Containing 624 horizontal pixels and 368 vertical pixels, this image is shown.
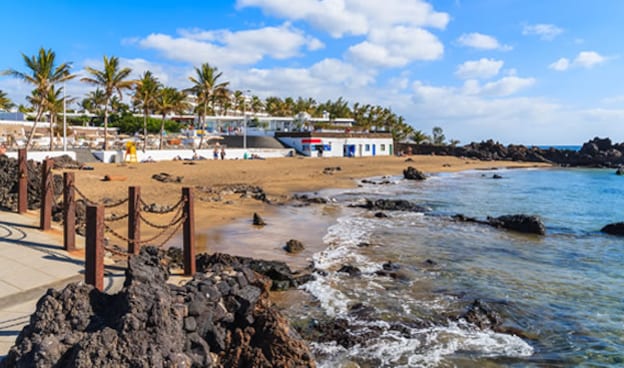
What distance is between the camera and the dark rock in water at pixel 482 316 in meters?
8.20

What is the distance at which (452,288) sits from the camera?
1032 cm

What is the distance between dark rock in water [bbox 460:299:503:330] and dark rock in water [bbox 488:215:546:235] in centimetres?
1120

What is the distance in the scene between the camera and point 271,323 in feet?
18.5

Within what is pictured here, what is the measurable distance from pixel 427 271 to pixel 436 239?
458 centimetres

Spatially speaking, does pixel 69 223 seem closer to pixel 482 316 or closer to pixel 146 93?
pixel 482 316

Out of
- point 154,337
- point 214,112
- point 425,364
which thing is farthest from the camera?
point 214,112

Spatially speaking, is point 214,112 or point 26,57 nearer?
point 26,57

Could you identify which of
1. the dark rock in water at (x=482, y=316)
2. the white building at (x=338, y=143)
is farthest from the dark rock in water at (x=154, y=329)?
the white building at (x=338, y=143)

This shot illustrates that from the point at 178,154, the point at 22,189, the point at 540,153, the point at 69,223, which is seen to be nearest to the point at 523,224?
the point at 69,223

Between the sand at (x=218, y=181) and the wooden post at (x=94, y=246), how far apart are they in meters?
6.03

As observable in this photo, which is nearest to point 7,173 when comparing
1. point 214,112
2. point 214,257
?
point 214,257

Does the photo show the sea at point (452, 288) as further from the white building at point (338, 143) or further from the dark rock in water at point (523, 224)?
the white building at point (338, 143)

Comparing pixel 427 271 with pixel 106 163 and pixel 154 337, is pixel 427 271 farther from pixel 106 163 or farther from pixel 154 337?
pixel 106 163

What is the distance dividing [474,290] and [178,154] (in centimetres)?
3761
